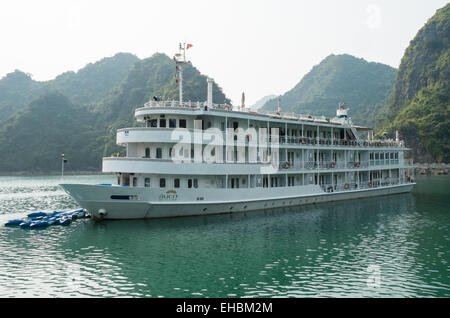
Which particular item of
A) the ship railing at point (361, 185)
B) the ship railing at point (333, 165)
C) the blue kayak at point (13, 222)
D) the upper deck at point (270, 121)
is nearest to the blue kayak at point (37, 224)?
the blue kayak at point (13, 222)

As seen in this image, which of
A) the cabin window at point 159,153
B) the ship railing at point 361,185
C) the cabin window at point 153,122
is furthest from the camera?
the ship railing at point 361,185

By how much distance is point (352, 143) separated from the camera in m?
37.0

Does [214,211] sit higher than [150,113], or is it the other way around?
[150,113]

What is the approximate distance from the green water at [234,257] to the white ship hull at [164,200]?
2.57 ft

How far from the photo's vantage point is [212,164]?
2439 cm

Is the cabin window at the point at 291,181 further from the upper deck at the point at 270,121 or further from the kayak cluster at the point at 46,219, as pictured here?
the kayak cluster at the point at 46,219

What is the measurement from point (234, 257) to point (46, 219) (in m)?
16.2

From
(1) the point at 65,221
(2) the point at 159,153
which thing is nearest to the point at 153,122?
(2) the point at 159,153

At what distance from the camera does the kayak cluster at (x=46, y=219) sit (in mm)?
23172
